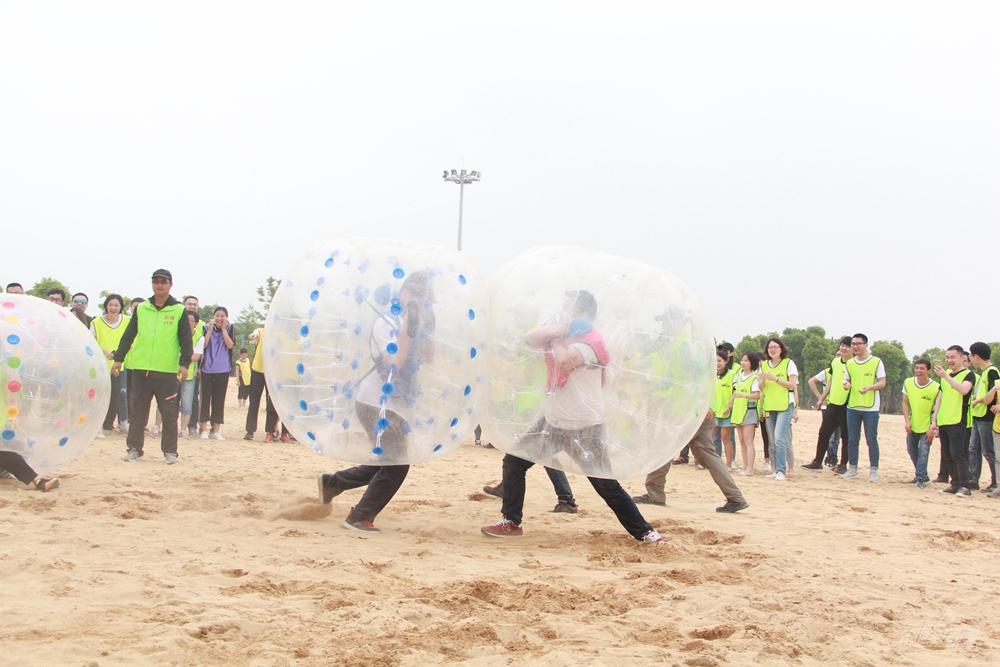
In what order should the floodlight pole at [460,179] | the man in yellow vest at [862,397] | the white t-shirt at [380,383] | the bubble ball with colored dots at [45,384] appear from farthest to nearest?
the floodlight pole at [460,179] → the man in yellow vest at [862,397] → the bubble ball with colored dots at [45,384] → the white t-shirt at [380,383]

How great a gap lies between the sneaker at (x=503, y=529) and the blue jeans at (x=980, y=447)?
6538 mm

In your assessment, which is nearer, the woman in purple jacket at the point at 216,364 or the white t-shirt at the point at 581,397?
the white t-shirt at the point at 581,397

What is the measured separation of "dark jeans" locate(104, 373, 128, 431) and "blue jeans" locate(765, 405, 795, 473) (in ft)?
27.5

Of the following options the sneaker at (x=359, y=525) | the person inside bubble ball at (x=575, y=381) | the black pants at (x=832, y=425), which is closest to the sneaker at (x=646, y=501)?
the person inside bubble ball at (x=575, y=381)

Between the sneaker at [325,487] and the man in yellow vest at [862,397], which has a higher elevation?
the man in yellow vest at [862,397]

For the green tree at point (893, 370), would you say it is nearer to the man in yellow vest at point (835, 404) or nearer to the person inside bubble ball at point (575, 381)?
the man in yellow vest at point (835, 404)

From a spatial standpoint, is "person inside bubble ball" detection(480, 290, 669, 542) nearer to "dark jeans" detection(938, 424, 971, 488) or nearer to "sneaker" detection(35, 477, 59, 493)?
"sneaker" detection(35, 477, 59, 493)

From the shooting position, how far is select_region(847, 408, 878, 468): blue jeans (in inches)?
373

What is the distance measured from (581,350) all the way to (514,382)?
472 mm

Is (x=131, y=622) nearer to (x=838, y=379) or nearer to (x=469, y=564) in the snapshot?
(x=469, y=564)

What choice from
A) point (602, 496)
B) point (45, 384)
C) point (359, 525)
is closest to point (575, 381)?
point (602, 496)

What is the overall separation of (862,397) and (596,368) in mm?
6511

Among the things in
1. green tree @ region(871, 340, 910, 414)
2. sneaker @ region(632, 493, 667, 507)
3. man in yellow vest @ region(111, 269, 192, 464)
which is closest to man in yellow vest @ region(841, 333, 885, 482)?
sneaker @ region(632, 493, 667, 507)

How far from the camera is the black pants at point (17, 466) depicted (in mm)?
5715
